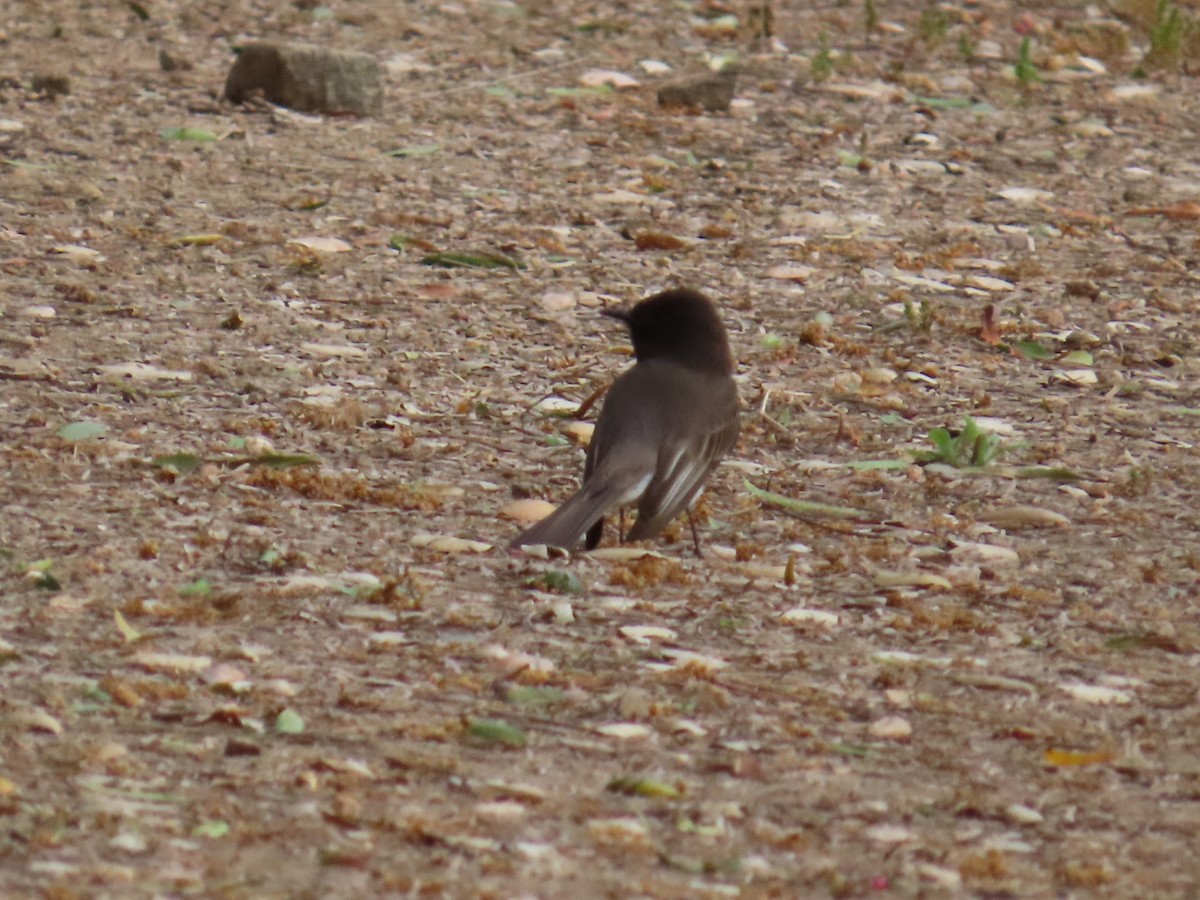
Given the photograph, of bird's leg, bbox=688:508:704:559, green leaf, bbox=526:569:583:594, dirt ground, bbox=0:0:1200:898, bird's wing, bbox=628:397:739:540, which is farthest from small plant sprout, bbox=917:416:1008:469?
green leaf, bbox=526:569:583:594

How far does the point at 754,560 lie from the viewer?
6035 millimetres

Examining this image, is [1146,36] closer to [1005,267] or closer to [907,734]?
[1005,267]

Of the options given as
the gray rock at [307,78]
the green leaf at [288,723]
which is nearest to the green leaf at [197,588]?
the green leaf at [288,723]

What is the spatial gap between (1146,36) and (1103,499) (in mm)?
7509

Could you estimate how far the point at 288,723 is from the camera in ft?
14.8

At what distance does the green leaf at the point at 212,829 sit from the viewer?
12.9ft

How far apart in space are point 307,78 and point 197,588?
5.61 metres

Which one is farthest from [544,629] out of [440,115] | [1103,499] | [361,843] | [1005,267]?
[440,115]

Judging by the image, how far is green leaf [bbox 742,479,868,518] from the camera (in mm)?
6418

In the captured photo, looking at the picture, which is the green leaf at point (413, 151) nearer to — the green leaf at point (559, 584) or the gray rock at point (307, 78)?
the gray rock at point (307, 78)

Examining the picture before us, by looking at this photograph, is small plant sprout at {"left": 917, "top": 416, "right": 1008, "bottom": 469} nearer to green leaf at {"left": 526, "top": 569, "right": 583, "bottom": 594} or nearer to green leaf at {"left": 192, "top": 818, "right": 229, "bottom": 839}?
green leaf at {"left": 526, "top": 569, "right": 583, "bottom": 594}

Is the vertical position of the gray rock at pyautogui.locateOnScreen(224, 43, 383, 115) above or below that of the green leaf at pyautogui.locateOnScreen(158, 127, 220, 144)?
above

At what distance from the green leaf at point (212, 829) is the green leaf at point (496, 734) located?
728 millimetres

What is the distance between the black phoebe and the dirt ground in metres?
0.15
